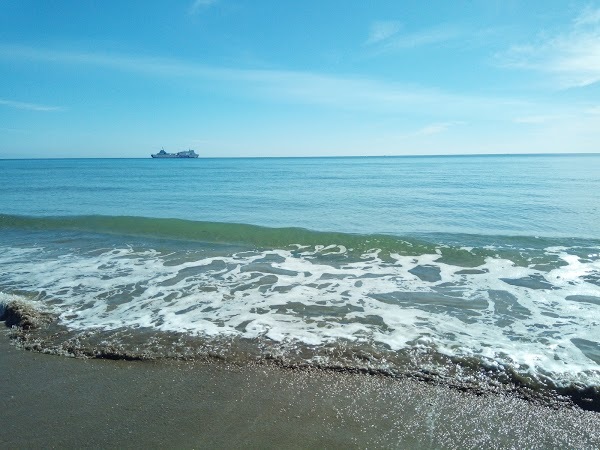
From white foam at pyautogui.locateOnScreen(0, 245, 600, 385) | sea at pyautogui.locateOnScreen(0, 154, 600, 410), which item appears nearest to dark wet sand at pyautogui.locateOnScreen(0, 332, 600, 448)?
sea at pyautogui.locateOnScreen(0, 154, 600, 410)

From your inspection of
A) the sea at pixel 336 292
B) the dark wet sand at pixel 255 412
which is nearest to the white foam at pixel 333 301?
the sea at pixel 336 292

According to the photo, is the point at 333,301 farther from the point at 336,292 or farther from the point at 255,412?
the point at 255,412

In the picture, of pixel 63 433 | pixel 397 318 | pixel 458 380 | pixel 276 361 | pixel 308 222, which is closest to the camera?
pixel 63 433

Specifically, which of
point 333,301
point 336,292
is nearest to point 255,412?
point 333,301

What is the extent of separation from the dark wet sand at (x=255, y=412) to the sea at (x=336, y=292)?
1.58ft

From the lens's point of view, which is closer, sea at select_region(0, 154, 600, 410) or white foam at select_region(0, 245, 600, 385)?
sea at select_region(0, 154, 600, 410)

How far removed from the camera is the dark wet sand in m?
4.61

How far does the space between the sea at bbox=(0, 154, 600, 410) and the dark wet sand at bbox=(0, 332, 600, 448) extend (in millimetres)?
482

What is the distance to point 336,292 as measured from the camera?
33.4 feet

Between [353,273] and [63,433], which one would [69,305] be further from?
[353,273]

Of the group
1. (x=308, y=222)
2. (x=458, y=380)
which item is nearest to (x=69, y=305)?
(x=458, y=380)

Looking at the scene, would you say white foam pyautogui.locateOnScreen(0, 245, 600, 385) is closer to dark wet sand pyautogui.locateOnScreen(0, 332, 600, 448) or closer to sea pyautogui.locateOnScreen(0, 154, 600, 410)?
sea pyautogui.locateOnScreen(0, 154, 600, 410)

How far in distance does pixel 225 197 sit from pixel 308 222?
1463cm

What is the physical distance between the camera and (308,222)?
69.2 feet
